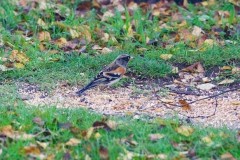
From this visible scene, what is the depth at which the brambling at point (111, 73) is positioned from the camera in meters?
8.64

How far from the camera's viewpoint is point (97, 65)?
9.51 m

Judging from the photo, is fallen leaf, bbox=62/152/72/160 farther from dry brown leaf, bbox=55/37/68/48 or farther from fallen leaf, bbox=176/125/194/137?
dry brown leaf, bbox=55/37/68/48

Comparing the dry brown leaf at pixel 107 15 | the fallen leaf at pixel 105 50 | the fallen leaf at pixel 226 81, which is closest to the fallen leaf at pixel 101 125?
the fallen leaf at pixel 226 81

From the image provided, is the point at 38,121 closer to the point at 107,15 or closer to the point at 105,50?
the point at 105,50

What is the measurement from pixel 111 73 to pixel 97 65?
74 centimetres

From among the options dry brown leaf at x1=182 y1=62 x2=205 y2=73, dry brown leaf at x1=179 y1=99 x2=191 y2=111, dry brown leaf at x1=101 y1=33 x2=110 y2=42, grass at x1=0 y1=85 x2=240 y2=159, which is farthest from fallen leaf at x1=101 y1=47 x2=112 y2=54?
grass at x1=0 y1=85 x2=240 y2=159

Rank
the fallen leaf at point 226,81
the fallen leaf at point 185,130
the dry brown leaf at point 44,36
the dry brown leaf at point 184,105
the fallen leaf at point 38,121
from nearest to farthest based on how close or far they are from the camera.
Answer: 1. the fallen leaf at point 185,130
2. the fallen leaf at point 38,121
3. the dry brown leaf at point 184,105
4. the fallen leaf at point 226,81
5. the dry brown leaf at point 44,36

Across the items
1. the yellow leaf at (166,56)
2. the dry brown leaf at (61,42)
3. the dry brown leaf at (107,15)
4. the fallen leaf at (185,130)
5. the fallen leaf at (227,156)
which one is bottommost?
the dry brown leaf at (107,15)

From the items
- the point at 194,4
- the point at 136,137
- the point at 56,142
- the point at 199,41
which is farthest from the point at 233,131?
the point at 194,4

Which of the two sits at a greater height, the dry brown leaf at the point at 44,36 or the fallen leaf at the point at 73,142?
the fallen leaf at the point at 73,142

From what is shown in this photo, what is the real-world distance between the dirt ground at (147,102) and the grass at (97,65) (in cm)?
24

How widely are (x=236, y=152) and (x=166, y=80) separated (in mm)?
2591

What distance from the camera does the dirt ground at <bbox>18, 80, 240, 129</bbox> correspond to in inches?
313

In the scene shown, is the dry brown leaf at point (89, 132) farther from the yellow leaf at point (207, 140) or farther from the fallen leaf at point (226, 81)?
the fallen leaf at point (226, 81)
